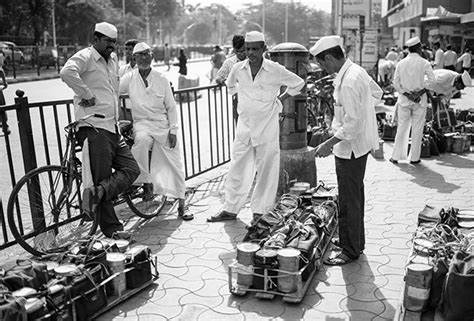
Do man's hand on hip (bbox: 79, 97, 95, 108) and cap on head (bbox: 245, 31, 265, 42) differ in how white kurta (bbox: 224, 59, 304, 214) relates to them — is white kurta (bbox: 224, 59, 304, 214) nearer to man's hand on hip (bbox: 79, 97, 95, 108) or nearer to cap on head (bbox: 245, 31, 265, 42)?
cap on head (bbox: 245, 31, 265, 42)

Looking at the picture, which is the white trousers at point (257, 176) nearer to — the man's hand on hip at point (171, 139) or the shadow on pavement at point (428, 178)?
the man's hand on hip at point (171, 139)

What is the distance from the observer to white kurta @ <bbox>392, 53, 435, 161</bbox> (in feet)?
24.8

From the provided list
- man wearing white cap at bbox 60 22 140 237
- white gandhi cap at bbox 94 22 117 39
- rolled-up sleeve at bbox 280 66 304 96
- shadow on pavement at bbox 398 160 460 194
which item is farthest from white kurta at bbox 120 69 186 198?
shadow on pavement at bbox 398 160 460 194

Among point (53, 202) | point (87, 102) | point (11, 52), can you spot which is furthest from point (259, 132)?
point (11, 52)

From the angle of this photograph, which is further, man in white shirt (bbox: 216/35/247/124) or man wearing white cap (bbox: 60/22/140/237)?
man in white shirt (bbox: 216/35/247/124)

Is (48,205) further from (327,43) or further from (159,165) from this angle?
(327,43)

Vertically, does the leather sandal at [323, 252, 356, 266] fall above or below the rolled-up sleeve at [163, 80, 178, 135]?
below

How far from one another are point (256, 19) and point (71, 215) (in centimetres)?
10948

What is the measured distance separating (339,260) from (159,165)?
231 cm

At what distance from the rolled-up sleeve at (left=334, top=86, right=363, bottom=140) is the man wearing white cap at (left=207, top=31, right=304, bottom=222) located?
128 cm

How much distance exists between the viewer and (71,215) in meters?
5.03

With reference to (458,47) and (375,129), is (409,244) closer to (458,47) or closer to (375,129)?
(375,129)

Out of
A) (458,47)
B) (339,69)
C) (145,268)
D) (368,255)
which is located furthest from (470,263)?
(458,47)

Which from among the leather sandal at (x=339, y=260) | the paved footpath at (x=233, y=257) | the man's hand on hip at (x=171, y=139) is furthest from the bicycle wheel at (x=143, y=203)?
the leather sandal at (x=339, y=260)
